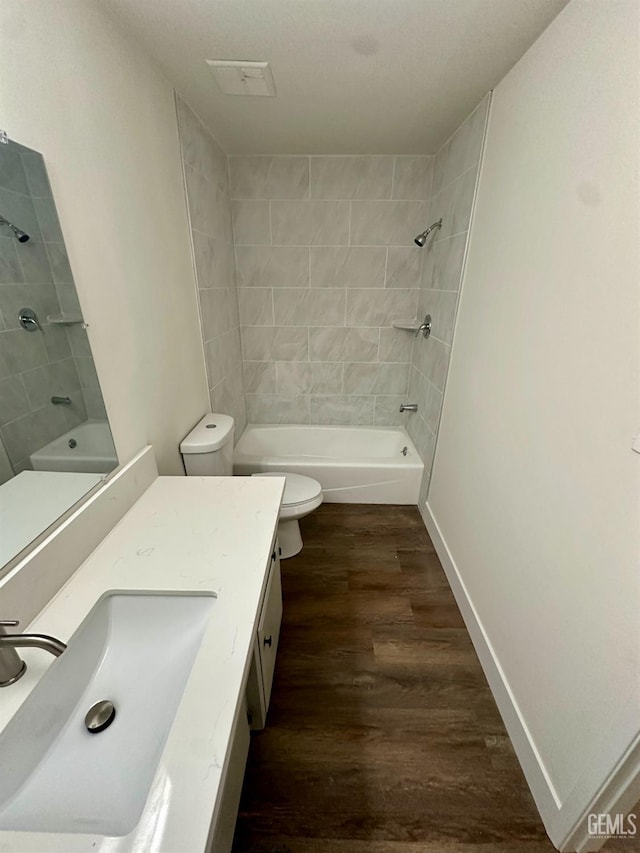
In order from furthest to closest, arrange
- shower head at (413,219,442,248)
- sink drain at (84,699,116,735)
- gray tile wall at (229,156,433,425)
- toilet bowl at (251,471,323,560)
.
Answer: gray tile wall at (229,156,433,425) → shower head at (413,219,442,248) → toilet bowl at (251,471,323,560) → sink drain at (84,699,116,735)

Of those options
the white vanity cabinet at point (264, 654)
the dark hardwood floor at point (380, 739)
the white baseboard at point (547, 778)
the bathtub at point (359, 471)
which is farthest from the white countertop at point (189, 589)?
the bathtub at point (359, 471)

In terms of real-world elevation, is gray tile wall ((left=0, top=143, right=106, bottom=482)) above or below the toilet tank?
above

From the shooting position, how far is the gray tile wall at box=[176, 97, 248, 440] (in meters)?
1.70

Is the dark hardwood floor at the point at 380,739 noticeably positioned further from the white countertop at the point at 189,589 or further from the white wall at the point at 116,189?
the white wall at the point at 116,189

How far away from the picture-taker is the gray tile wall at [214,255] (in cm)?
170

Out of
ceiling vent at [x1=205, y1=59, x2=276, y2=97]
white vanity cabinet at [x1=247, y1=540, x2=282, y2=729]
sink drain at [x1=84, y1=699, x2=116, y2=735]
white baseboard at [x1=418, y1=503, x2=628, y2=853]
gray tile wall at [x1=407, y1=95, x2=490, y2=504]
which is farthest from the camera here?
gray tile wall at [x1=407, y1=95, x2=490, y2=504]

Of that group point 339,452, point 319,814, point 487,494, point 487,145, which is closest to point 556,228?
point 487,145

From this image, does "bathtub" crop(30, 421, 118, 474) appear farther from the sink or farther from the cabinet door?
the cabinet door

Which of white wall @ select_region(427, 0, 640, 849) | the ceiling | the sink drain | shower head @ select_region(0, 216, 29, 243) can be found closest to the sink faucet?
the sink drain

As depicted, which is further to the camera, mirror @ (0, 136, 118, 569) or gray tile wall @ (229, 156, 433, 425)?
gray tile wall @ (229, 156, 433, 425)

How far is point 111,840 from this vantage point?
47 centimetres

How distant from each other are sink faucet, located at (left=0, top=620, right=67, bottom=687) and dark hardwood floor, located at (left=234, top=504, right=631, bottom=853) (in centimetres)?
86

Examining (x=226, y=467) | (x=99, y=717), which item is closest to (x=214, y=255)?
(x=226, y=467)

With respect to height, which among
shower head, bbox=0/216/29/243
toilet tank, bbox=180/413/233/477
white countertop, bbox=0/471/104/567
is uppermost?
shower head, bbox=0/216/29/243
